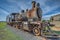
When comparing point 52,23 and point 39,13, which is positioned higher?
point 39,13

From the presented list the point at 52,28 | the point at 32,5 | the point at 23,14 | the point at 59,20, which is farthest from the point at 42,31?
the point at 23,14

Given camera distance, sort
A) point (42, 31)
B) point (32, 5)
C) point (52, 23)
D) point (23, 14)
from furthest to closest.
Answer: point (23, 14) → point (32, 5) → point (42, 31) → point (52, 23)

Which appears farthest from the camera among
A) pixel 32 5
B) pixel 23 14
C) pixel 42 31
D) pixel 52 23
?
pixel 23 14

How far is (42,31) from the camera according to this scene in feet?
12.1

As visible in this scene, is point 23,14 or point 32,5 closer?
point 32,5

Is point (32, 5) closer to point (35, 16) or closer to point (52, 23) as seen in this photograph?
point (35, 16)

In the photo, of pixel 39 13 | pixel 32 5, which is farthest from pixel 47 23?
pixel 32 5

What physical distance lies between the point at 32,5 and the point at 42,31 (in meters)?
0.74

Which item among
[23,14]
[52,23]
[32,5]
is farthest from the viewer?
[23,14]

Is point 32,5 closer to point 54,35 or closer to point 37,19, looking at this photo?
point 37,19

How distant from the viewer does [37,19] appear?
359 cm

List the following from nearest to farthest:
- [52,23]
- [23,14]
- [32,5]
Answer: [52,23]
[32,5]
[23,14]

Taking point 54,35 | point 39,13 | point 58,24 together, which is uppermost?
point 39,13

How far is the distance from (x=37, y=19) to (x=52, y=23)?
0.36m
